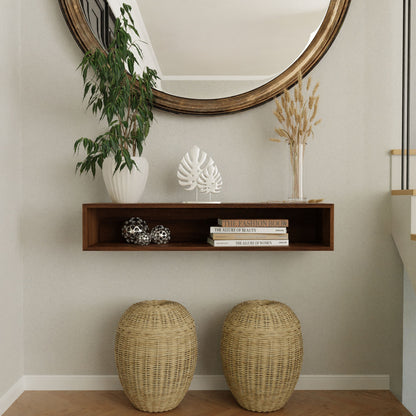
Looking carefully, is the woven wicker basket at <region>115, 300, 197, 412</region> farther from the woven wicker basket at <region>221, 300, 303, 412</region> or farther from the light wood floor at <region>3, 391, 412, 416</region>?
the woven wicker basket at <region>221, 300, 303, 412</region>

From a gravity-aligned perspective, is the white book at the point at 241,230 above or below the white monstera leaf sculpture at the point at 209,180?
below

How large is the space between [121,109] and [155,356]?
1123 mm

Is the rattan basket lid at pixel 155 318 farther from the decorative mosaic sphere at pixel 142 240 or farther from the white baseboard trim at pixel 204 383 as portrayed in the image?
the white baseboard trim at pixel 204 383

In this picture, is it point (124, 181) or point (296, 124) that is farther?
point (296, 124)

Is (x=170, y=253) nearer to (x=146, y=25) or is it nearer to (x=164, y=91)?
(x=164, y=91)

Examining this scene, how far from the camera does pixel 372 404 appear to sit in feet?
6.71

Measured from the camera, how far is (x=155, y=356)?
1857mm

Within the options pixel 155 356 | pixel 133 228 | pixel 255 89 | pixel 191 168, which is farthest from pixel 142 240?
pixel 255 89

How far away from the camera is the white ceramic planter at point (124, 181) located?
1.92 metres

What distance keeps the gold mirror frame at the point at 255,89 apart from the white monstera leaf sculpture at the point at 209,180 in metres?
0.32

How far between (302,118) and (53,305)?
161 cm

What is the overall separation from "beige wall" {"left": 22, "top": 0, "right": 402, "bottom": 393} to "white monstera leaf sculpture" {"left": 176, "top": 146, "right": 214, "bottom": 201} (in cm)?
13

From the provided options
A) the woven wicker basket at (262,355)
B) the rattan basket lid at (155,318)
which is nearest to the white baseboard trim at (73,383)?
the rattan basket lid at (155,318)

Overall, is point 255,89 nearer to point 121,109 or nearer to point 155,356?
point 121,109
